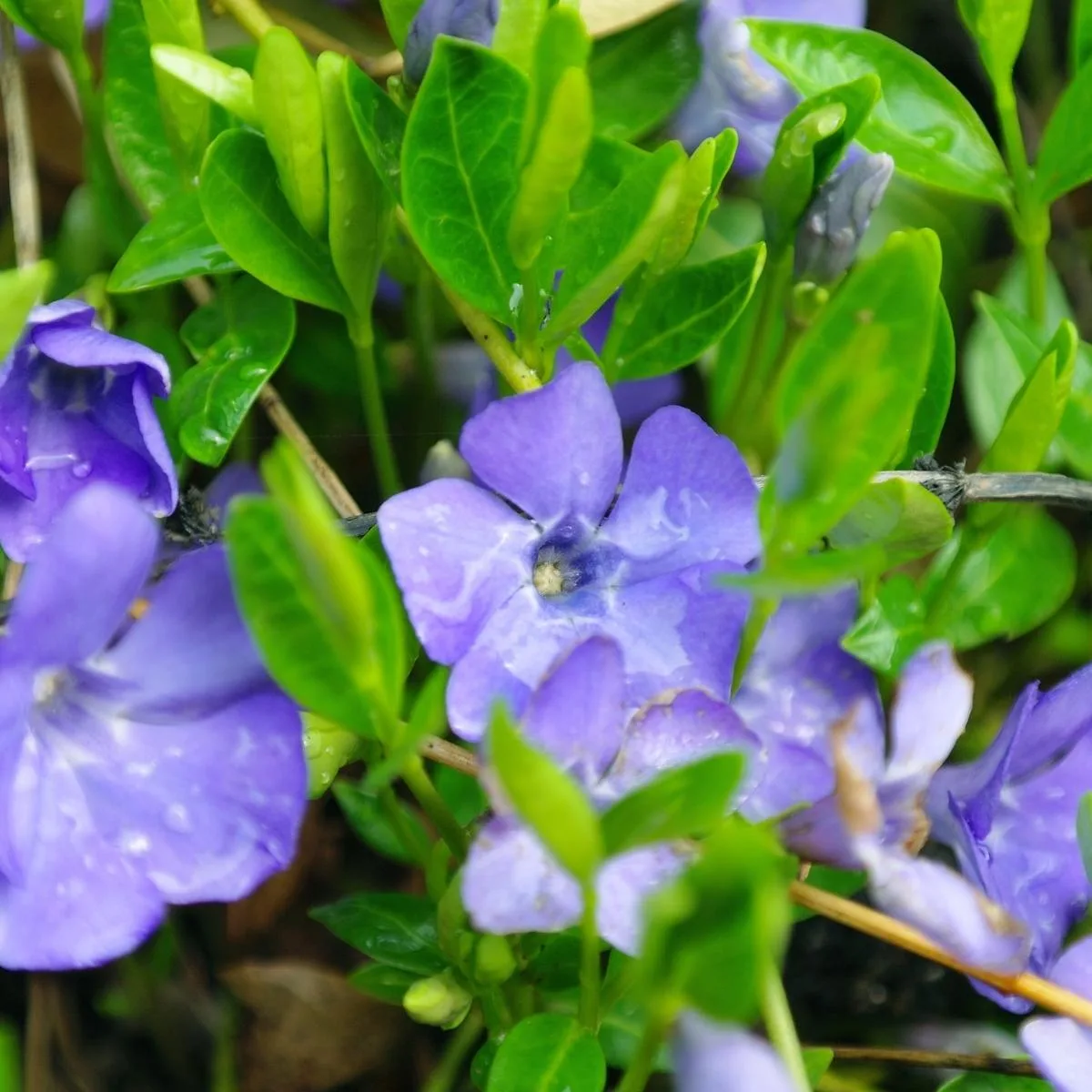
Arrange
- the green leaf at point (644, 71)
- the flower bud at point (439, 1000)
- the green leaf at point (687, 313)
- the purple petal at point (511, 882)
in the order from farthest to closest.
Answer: the green leaf at point (644, 71) → the green leaf at point (687, 313) → the flower bud at point (439, 1000) → the purple petal at point (511, 882)

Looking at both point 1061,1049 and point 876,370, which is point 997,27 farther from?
point 1061,1049

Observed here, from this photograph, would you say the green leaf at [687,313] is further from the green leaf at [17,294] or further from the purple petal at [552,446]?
the green leaf at [17,294]

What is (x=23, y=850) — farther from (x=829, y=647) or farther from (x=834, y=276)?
(x=834, y=276)

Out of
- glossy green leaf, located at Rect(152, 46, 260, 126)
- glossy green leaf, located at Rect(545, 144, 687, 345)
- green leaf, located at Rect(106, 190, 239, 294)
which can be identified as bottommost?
green leaf, located at Rect(106, 190, 239, 294)

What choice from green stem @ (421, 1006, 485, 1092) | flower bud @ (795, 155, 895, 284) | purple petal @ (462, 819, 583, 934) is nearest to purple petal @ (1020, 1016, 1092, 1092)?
purple petal @ (462, 819, 583, 934)

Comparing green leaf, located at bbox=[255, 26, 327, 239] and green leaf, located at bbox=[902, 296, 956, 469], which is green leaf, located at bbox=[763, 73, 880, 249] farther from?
green leaf, located at bbox=[255, 26, 327, 239]

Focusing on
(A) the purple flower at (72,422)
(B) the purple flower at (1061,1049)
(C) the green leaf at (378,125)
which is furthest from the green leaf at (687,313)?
(B) the purple flower at (1061,1049)
